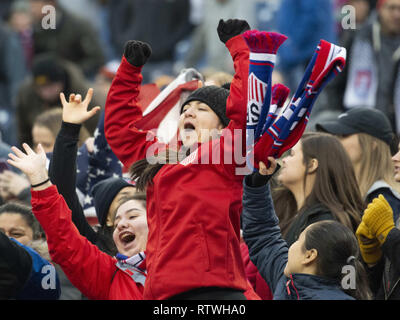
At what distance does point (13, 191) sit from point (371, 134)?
7.63 feet

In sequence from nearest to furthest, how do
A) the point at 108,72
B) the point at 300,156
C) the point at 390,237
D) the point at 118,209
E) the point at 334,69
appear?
the point at 334,69, the point at 390,237, the point at 118,209, the point at 300,156, the point at 108,72

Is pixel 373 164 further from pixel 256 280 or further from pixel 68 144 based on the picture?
pixel 68 144

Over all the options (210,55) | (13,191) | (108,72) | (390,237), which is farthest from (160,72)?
(390,237)

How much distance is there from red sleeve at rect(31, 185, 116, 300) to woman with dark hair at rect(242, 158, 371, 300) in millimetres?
759

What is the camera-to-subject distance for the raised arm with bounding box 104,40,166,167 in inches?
177

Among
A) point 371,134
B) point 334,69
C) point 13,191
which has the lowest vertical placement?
point 13,191

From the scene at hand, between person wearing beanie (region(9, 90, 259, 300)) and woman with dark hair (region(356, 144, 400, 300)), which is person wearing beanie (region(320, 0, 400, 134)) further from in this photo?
person wearing beanie (region(9, 90, 259, 300))

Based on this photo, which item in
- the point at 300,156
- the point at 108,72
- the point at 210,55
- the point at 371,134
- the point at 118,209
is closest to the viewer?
the point at 118,209

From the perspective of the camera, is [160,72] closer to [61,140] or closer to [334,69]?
[61,140]

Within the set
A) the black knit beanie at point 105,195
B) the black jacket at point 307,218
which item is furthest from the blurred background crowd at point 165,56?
the black jacket at point 307,218

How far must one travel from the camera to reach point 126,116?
14.9 ft

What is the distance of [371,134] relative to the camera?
19.0 feet

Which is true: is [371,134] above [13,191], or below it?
above

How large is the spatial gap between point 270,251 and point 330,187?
0.75 metres
